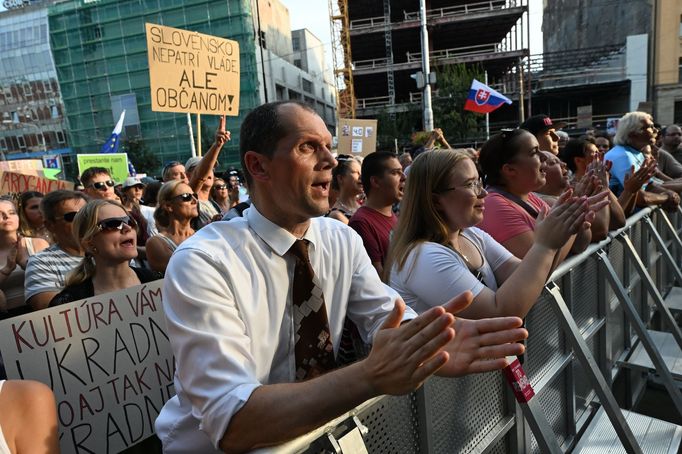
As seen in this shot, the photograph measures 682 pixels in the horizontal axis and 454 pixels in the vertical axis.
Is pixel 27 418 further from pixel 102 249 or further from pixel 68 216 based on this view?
pixel 68 216

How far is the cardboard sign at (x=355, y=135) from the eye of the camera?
395 inches

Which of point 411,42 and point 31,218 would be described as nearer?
point 31,218

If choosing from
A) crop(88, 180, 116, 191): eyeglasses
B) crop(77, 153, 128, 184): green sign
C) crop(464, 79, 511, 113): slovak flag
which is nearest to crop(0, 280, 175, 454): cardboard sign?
crop(88, 180, 116, 191): eyeglasses

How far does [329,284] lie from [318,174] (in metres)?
0.37

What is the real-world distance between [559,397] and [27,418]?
250 cm

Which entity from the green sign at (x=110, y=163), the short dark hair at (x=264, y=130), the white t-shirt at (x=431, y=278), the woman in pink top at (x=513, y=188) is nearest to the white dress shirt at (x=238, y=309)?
the short dark hair at (x=264, y=130)

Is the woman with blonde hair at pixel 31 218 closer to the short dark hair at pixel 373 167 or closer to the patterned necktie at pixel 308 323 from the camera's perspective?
the short dark hair at pixel 373 167

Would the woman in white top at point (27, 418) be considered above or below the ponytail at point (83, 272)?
below

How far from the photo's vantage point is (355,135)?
1007 centimetres

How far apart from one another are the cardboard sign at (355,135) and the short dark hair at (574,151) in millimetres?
5704

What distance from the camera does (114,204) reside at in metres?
2.75

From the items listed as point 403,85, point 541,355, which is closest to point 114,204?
point 541,355

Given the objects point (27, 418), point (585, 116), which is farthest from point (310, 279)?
point (585, 116)

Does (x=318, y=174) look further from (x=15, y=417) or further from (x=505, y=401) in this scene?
(x=505, y=401)
